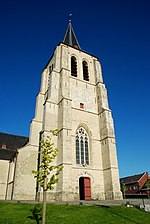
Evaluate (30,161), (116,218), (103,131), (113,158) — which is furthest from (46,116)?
(116,218)

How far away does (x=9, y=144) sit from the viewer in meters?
26.0

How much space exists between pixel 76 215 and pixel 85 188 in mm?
7848

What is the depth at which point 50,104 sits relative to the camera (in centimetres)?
1880

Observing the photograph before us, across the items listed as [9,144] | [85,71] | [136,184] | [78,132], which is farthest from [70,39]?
[136,184]

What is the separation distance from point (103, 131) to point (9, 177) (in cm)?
1316

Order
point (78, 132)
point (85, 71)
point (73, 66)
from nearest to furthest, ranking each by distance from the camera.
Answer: point (78, 132) → point (73, 66) → point (85, 71)

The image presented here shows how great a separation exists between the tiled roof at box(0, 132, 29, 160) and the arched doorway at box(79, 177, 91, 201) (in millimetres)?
10791

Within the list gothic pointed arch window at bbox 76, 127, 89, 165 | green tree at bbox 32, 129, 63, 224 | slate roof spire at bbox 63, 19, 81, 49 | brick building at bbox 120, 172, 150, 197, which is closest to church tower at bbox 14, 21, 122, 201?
gothic pointed arch window at bbox 76, 127, 89, 165

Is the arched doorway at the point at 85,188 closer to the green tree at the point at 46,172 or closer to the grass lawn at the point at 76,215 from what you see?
the grass lawn at the point at 76,215

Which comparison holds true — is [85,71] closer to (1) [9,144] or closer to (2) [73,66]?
(2) [73,66]

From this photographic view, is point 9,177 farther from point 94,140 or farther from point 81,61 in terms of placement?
point 81,61

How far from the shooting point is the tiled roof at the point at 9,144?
2358 cm

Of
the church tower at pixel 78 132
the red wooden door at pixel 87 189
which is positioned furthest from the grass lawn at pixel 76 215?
the red wooden door at pixel 87 189

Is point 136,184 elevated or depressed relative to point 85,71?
depressed
